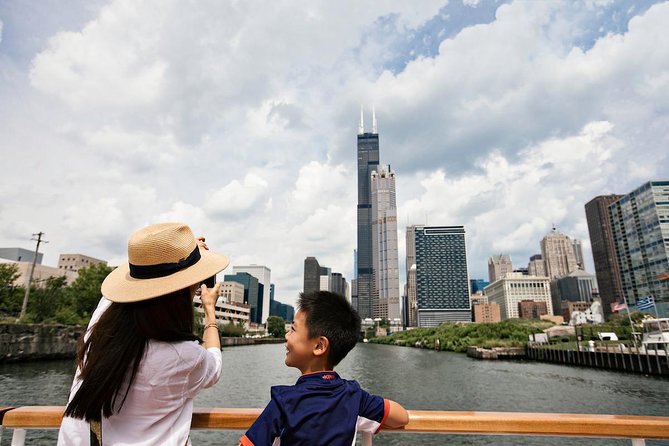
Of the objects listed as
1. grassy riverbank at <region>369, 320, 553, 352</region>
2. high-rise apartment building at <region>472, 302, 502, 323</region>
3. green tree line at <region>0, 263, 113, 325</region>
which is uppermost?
high-rise apartment building at <region>472, 302, 502, 323</region>

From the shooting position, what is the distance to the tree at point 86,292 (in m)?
44.2

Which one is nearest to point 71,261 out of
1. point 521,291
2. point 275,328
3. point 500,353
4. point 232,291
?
point 232,291

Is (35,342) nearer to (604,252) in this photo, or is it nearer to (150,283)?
(150,283)

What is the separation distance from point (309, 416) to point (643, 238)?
125065 millimetres

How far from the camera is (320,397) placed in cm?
167

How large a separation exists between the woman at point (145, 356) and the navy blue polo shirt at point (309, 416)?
321 mm

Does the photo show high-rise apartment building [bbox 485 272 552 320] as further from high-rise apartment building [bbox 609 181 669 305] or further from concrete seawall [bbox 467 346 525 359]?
concrete seawall [bbox 467 346 525 359]

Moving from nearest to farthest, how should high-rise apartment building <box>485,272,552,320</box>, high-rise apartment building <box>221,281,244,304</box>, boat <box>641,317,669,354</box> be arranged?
boat <box>641,317,669,354</box> → high-rise apartment building <box>221,281,244,304</box> → high-rise apartment building <box>485,272,552,320</box>

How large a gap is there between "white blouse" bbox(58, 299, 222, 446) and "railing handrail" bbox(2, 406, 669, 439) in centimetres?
43

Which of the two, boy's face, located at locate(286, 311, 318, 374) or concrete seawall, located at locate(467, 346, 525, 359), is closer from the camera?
boy's face, located at locate(286, 311, 318, 374)

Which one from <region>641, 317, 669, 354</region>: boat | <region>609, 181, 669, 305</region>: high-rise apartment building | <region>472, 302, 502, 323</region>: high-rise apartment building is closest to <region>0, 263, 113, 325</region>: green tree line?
<region>641, 317, 669, 354</region>: boat

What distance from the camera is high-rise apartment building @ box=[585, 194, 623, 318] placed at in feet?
459

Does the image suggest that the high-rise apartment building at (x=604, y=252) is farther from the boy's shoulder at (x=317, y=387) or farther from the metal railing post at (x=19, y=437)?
the metal railing post at (x=19, y=437)

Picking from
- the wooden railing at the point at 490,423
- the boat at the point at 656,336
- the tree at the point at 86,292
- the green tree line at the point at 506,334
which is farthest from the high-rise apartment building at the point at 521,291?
the wooden railing at the point at 490,423
